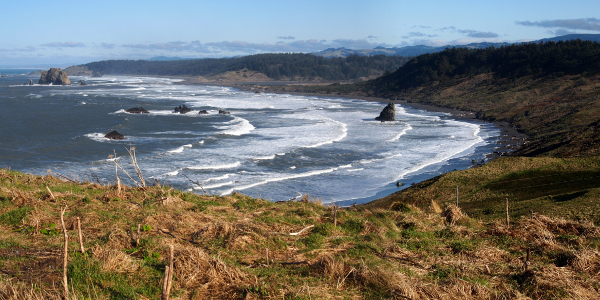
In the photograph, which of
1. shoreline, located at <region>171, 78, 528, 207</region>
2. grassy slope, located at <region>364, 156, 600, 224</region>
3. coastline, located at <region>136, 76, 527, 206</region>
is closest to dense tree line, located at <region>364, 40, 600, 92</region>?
shoreline, located at <region>171, 78, 528, 207</region>

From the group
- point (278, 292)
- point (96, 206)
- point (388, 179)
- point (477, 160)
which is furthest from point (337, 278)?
point (477, 160)

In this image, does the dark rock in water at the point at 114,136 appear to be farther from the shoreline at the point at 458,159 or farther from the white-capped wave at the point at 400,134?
the shoreline at the point at 458,159

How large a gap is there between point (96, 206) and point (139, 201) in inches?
36.3

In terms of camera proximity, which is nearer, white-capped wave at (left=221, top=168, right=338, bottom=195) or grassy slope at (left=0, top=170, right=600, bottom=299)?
grassy slope at (left=0, top=170, right=600, bottom=299)

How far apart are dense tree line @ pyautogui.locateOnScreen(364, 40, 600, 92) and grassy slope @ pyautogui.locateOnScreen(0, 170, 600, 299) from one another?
230 feet

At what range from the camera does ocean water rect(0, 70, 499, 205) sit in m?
23.4

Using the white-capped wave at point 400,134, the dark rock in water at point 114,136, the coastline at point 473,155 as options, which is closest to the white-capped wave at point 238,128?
the dark rock in water at point 114,136

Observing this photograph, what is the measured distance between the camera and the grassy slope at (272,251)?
548cm

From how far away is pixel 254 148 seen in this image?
32969mm

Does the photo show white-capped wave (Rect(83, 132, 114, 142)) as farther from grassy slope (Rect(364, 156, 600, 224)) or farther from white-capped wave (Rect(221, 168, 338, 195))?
grassy slope (Rect(364, 156, 600, 224))

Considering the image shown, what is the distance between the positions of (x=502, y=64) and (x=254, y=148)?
230 ft

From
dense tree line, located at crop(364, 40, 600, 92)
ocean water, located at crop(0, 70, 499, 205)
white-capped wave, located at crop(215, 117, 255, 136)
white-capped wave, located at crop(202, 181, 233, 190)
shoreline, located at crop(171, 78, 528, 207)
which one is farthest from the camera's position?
dense tree line, located at crop(364, 40, 600, 92)

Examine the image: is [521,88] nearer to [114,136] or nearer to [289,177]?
[289,177]

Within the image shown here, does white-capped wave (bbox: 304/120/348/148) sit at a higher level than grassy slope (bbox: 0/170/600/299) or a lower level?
lower
